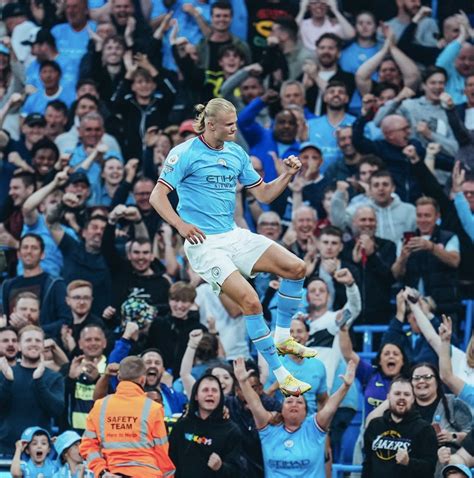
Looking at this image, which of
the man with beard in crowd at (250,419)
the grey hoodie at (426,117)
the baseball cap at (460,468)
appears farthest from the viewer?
the grey hoodie at (426,117)

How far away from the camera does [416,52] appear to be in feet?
70.9

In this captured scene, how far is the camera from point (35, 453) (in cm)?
1533

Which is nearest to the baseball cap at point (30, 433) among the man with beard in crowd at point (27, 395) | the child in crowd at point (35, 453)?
the child in crowd at point (35, 453)

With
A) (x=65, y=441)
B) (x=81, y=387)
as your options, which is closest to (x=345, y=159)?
(x=81, y=387)

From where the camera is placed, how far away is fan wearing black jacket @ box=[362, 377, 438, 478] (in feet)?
48.4

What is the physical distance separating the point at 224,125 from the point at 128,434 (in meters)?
3.42

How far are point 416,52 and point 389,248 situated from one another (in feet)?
15.2

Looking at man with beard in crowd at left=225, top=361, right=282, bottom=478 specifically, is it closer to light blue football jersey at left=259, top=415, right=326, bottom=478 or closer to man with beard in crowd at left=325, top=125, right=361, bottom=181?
light blue football jersey at left=259, top=415, right=326, bottom=478

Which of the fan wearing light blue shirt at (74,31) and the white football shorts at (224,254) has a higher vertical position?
the fan wearing light blue shirt at (74,31)

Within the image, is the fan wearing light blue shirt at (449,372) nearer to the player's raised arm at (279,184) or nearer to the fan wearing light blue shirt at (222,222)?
the fan wearing light blue shirt at (222,222)

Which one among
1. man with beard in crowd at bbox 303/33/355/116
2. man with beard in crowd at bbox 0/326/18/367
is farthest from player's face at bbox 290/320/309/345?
man with beard in crowd at bbox 303/33/355/116

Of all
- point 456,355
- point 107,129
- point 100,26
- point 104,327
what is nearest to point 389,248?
point 456,355

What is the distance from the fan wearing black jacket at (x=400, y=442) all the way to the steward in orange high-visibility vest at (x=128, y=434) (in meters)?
2.07

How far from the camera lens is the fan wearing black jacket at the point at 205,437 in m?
15.1
